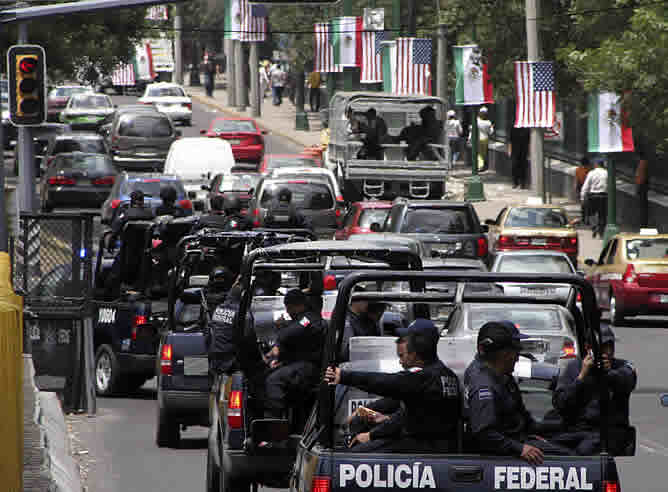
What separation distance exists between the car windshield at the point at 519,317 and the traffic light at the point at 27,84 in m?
8.86

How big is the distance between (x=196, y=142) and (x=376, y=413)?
3481 cm

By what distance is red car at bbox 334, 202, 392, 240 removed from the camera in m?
28.3

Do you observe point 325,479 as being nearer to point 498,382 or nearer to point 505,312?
point 498,382

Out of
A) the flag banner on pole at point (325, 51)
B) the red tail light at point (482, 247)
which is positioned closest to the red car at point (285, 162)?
the flag banner on pole at point (325, 51)

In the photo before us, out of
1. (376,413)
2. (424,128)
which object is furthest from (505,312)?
(424,128)

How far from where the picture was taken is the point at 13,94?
77.7 feet

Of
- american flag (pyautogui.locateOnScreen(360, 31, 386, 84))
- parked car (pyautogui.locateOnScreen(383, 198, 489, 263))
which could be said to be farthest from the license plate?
american flag (pyautogui.locateOnScreen(360, 31, 386, 84))

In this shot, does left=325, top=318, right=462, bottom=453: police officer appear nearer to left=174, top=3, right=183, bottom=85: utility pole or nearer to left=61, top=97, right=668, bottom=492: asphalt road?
left=61, top=97, right=668, bottom=492: asphalt road

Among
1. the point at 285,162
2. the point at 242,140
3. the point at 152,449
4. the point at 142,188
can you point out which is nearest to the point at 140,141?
the point at 242,140

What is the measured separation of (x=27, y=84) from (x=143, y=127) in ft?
87.5

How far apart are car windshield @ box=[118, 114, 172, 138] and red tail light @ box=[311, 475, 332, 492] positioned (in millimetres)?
43043

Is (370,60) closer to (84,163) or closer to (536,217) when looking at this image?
(84,163)

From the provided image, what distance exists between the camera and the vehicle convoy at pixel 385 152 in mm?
34750

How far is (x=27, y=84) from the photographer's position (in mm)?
23391
